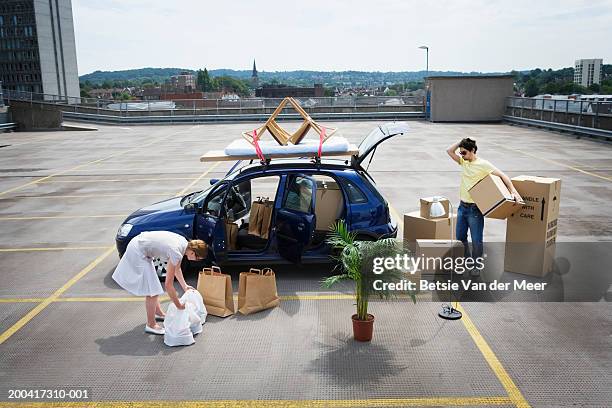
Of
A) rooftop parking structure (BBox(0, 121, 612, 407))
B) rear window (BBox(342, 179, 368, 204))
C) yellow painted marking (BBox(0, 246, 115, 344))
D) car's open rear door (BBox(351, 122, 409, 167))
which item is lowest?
yellow painted marking (BBox(0, 246, 115, 344))

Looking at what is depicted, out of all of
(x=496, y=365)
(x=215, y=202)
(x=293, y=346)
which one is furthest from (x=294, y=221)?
(x=496, y=365)

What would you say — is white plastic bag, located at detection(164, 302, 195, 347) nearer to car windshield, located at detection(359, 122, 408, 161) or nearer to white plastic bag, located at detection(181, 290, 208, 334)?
white plastic bag, located at detection(181, 290, 208, 334)

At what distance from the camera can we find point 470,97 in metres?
36.6

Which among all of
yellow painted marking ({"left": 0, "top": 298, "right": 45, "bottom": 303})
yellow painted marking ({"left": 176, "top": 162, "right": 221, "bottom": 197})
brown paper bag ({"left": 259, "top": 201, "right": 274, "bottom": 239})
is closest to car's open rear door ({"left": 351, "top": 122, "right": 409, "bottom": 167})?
brown paper bag ({"left": 259, "top": 201, "right": 274, "bottom": 239})

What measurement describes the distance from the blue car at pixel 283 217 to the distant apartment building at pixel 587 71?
191 metres

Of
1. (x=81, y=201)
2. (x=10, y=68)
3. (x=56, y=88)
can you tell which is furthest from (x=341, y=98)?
(x=10, y=68)

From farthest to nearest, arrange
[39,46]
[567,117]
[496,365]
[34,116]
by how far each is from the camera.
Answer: [39,46] < [34,116] < [567,117] < [496,365]

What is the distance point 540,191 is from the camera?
7531 millimetres

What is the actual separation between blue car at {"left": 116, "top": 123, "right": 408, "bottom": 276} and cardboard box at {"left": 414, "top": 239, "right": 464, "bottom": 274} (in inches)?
19.2

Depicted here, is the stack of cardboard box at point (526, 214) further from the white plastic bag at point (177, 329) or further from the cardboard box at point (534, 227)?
the white plastic bag at point (177, 329)

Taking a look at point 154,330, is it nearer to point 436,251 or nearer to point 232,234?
point 232,234

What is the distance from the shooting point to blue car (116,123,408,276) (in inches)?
301

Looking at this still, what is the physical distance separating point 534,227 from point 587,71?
20718 centimetres

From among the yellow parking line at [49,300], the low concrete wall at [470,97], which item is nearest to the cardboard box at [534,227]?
the yellow parking line at [49,300]
